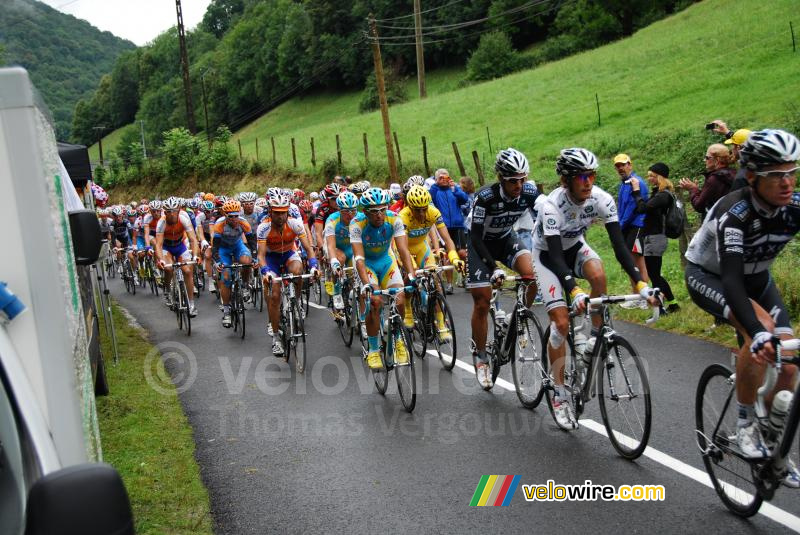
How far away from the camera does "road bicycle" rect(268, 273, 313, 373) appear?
963 cm

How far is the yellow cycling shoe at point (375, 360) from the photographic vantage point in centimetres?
798

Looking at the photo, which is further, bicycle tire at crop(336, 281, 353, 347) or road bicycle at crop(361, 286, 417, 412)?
bicycle tire at crop(336, 281, 353, 347)

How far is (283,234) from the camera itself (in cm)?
→ 1091

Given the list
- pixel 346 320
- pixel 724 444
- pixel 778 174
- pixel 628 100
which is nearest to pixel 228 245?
pixel 346 320

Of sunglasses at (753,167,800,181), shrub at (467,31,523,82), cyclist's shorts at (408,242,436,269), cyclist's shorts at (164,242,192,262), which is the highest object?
shrub at (467,31,523,82)

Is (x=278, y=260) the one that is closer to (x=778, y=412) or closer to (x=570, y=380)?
(x=570, y=380)

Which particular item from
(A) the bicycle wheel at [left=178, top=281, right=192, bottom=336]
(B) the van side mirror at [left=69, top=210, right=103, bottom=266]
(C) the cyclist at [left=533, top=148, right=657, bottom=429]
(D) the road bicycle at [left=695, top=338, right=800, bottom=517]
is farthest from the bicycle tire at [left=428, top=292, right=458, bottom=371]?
(A) the bicycle wheel at [left=178, top=281, right=192, bottom=336]

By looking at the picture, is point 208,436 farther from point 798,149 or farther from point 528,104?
point 528,104

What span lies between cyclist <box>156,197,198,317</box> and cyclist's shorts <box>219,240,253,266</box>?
1.88ft

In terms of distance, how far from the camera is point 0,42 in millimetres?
3547

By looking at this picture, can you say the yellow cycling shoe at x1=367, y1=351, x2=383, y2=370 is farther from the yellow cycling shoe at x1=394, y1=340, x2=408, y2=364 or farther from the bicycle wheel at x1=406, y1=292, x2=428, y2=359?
the bicycle wheel at x1=406, y1=292, x2=428, y2=359

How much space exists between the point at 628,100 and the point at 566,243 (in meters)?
29.6

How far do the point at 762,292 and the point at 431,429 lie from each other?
3101 millimetres

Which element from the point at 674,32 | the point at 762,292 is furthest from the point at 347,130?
the point at 762,292
